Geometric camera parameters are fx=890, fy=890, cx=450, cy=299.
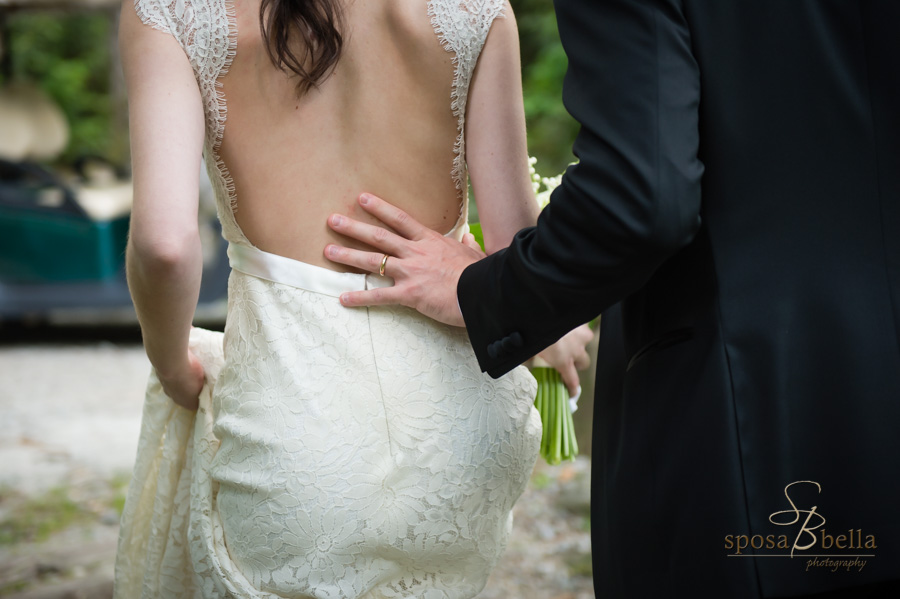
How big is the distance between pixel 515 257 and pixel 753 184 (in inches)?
13.9

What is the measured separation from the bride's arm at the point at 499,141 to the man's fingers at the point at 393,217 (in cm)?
14

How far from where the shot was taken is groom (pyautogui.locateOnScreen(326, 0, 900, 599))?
117 centimetres

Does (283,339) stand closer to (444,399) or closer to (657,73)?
(444,399)

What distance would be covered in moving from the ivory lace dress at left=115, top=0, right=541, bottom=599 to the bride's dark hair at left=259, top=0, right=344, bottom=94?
0.07m

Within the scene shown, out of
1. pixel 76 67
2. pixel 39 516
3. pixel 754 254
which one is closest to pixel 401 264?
pixel 754 254

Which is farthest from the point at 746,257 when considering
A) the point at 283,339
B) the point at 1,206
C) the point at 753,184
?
the point at 1,206

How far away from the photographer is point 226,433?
5.35 ft

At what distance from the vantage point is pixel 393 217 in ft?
5.33

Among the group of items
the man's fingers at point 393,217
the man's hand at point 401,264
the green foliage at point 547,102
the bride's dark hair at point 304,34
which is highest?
the bride's dark hair at point 304,34

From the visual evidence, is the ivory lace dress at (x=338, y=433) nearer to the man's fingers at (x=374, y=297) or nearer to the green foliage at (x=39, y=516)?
the man's fingers at (x=374, y=297)

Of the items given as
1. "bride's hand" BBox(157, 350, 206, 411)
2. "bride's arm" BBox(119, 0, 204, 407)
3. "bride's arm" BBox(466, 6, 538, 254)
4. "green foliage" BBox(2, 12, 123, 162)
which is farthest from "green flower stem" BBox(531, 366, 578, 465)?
"green foliage" BBox(2, 12, 123, 162)

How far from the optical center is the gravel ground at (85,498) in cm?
383

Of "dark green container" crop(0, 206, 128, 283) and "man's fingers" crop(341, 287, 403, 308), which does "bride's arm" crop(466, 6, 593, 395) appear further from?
"dark green container" crop(0, 206, 128, 283)

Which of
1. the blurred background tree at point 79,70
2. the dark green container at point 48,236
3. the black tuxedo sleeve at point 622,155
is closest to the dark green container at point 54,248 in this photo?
the dark green container at point 48,236
